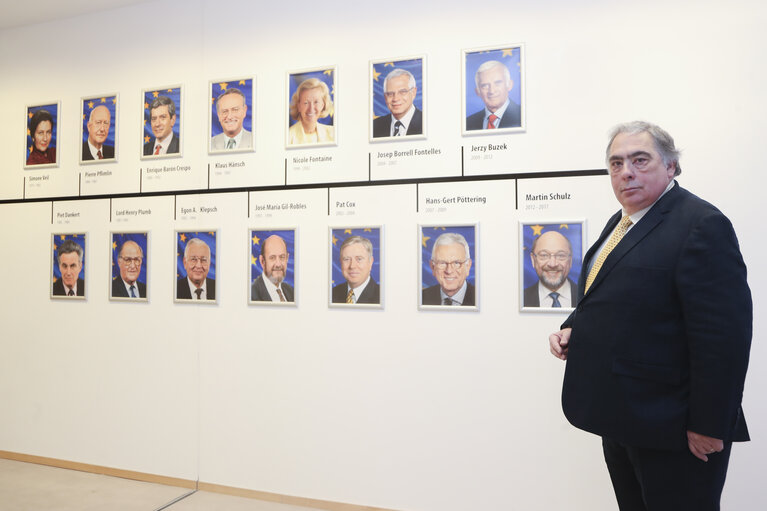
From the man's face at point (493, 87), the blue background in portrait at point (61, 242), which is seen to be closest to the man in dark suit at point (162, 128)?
the blue background in portrait at point (61, 242)

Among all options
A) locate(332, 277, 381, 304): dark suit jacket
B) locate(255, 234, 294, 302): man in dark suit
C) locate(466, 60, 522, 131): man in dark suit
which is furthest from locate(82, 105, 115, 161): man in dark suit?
locate(466, 60, 522, 131): man in dark suit

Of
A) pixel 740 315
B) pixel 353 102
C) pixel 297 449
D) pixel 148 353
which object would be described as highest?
pixel 353 102

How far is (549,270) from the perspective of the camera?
110 inches

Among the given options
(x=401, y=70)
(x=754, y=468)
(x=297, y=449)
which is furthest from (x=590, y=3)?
(x=297, y=449)

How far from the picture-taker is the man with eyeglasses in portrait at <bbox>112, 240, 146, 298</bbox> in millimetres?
3582

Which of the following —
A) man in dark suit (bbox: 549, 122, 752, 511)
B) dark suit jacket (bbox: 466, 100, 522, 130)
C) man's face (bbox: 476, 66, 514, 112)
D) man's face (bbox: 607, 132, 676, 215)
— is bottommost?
man in dark suit (bbox: 549, 122, 752, 511)

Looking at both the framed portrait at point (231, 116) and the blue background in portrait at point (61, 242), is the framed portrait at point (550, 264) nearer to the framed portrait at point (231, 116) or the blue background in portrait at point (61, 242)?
the framed portrait at point (231, 116)

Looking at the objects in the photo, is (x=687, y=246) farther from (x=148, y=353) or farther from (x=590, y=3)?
(x=148, y=353)

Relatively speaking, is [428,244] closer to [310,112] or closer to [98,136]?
[310,112]

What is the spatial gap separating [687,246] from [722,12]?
1.68 meters

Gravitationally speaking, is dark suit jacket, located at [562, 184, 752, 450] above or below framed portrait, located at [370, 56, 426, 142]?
below

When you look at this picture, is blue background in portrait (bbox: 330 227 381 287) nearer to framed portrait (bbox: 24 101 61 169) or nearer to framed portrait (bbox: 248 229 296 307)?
framed portrait (bbox: 248 229 296 307)

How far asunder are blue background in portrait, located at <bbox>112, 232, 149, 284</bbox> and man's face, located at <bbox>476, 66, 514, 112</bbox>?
225cm

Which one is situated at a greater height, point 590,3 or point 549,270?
point 590,3
